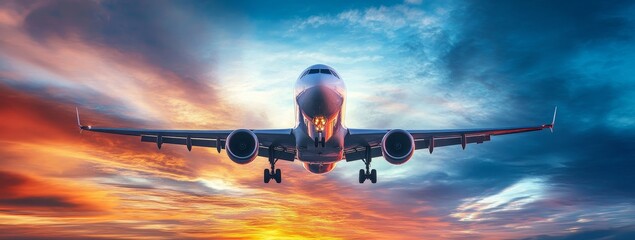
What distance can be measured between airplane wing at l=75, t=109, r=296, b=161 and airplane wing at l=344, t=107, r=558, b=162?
3159 millimetres

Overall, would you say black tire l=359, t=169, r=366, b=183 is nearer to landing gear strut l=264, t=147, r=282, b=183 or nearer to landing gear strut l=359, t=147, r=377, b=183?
landing gear strut l=359, t=147, r=377, b=183

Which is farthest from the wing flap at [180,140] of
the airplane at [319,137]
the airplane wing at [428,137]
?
the airplane wing at [428,137]

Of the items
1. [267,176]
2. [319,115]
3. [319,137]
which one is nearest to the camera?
[319,115]

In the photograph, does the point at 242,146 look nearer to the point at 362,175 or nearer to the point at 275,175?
the point at 275,175

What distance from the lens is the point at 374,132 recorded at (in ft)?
83.0

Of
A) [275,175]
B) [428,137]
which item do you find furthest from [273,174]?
[428,137]

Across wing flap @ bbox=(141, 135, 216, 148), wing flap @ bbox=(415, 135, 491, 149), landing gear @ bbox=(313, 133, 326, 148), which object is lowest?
landing gear @ bbox=(313, 133, 326, 148)

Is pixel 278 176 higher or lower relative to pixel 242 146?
lower

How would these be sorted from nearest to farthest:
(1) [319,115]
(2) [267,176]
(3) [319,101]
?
(3) [319,101]
(1) [319,115]
(2) [267,176]

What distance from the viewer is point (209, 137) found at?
26312 millimetres

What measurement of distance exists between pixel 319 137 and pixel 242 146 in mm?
3572

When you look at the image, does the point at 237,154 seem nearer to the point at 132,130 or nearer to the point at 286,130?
the point at 286,130

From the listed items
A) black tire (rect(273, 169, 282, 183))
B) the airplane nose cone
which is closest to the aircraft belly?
black tire (rect(273, 169, 282, 183))

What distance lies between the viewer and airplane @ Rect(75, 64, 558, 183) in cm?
2050
